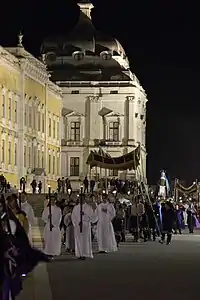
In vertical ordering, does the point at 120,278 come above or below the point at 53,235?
below

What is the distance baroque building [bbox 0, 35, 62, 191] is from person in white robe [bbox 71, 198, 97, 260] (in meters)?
40.3

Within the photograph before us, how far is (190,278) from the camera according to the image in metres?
18.5

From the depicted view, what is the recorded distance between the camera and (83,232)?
2480 cm

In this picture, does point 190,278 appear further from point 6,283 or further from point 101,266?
A: point 6,283

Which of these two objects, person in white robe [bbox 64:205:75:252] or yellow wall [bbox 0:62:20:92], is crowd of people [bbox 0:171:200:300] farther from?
yellow wall [bbox 0:62:20:92]

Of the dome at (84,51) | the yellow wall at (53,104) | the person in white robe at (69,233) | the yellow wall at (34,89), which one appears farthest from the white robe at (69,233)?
the dome at (84,51)

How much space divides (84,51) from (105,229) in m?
76.6

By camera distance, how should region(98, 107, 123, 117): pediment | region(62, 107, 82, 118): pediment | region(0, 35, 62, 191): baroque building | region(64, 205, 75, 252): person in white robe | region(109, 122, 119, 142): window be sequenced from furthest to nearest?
1. region(109, 122, 119, 142): window
2. region(98, 107, 123, 117): pediment
3. region(62, 107, 82, 118): pediment
4. region(0, 35, 62, 191): baroque building
5. region(64, 205, 75, 252): person in white robe

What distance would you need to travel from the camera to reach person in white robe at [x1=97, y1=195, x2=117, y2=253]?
27797 mm

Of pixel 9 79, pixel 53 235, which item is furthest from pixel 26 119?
pixel 53 235

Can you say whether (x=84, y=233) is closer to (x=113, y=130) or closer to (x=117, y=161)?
(x=117, y=161)

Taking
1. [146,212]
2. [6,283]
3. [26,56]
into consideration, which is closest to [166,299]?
[6,283]

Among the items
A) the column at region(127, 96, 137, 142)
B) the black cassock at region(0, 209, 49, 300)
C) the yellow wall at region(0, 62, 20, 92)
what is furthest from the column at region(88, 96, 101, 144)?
the black cassock at region(0, 209, 49, 300)

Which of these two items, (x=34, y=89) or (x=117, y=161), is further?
(x=34, y=89)
